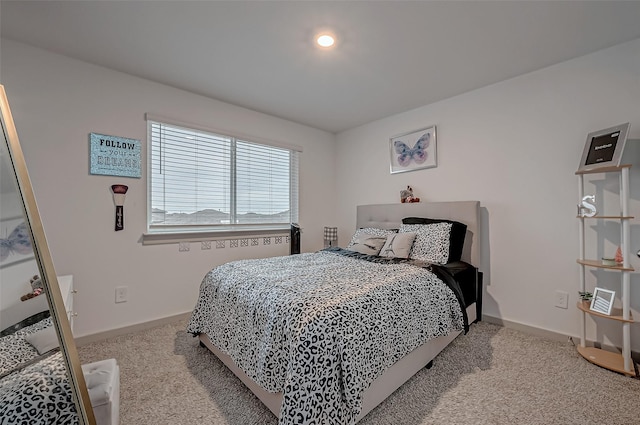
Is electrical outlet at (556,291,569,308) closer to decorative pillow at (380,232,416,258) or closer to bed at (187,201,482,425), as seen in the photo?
bed at (187,201,482,425)

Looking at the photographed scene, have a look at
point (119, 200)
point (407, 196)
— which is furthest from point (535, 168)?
point (119, 200)

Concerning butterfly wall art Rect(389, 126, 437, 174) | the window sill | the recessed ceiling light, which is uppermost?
the recessed ceiling light

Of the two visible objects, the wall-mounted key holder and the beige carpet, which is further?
the wall-mounted key holder

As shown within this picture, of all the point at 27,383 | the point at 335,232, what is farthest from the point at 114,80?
the point at 335,232

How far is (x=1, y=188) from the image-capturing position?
86 centimetres

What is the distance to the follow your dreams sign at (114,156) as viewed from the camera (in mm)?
2369

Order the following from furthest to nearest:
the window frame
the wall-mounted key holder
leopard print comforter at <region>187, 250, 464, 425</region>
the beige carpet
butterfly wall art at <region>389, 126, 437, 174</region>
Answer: butterfly wall art at <region>389, 126, 437, 174</region>, the window frame, the wall-mounted key holder, the beige carpet, leopard print comforter at <region>187, 250, 464, 425</region>

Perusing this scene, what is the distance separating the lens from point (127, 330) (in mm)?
2484

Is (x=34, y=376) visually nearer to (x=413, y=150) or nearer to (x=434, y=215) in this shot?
(x=434, y=215)

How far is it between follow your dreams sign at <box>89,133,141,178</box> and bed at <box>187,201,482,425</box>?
1.40m

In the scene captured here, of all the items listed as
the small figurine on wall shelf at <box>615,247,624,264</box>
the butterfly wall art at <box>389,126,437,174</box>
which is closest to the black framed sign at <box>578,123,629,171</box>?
the small figurine on wall shelf at <box>615,247,624,264</box>

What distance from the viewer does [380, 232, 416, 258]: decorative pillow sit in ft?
8.47

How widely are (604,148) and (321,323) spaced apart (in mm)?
2468

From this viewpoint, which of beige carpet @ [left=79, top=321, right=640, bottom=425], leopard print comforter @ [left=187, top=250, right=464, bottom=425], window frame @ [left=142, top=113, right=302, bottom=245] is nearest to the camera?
leopard print comforter @ [left=187, top=250, right=464, bottom=425]
